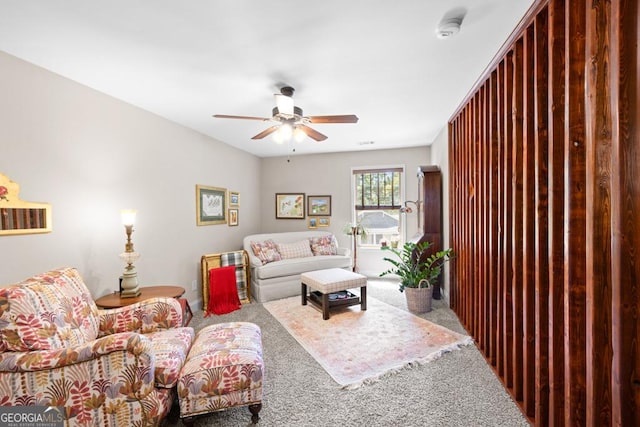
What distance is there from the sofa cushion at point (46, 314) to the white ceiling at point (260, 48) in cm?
157

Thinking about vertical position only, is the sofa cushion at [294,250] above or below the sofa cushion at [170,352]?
above

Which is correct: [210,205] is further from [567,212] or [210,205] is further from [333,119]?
[567,212]

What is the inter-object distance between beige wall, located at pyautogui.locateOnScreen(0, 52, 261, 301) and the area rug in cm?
175

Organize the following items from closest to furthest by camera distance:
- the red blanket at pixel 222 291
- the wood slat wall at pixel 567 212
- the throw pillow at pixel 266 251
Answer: the wood slat wall at pixel 567 212 → the red blanket at pixel 222 291 → the throw pillow at pixel 266 251

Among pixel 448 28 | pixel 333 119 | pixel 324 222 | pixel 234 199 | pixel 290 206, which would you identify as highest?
pixel 448 28

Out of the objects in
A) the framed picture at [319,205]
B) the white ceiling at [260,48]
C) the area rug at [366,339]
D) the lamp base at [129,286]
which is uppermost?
the white ceiling at [260,48]

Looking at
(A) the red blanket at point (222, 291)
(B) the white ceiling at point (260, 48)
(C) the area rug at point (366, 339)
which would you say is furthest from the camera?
(A) the red blanket at point (222, 291)

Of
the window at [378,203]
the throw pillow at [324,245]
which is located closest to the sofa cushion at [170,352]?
the throw pillow at [324,245]

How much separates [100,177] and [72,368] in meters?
A: 1.92

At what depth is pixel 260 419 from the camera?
1.78 m

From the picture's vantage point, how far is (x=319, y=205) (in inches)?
224

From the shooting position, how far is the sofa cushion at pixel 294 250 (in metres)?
4.75

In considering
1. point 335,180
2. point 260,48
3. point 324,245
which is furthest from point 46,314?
point 335,180

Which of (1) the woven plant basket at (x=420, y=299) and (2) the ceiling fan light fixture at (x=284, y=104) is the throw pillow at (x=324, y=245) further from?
(2) the ceiling fan light fixture at (x=284, y=104)
